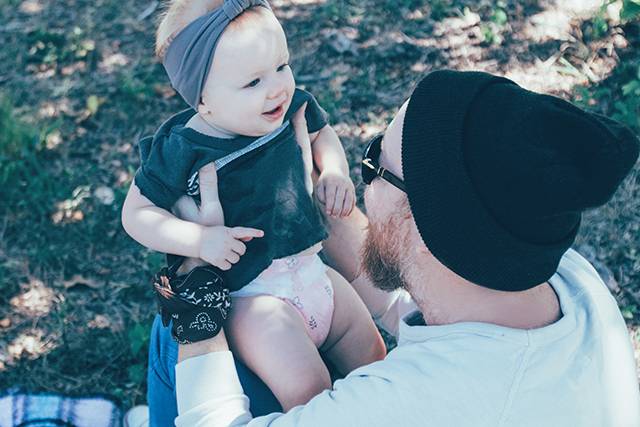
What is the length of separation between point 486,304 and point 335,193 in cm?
87

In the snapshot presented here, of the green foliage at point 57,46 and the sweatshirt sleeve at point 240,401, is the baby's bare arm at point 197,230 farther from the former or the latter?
the green foliage at point 57,46

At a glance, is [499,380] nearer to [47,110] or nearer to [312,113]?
[312,113]

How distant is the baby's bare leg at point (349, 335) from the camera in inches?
97.0

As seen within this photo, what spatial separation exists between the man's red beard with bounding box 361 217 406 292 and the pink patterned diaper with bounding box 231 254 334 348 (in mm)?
365

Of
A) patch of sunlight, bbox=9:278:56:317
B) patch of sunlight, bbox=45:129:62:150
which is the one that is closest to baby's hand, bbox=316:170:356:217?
patch of sunlight, bbox=9:278:56:317

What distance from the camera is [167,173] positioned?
2.27 m

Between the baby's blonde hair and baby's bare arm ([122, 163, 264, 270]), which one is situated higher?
the baby's blonde hair

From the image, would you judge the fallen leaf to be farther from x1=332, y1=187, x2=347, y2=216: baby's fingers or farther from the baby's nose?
the baby's nose

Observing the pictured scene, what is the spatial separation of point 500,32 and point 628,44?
2.54 ft

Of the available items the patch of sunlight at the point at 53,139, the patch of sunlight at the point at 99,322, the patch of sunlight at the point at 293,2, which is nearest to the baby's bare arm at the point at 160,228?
the patch of sunlight at the point at 99,322

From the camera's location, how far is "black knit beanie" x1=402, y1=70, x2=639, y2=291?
1.56 m

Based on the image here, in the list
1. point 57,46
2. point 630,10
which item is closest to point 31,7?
point 57,46

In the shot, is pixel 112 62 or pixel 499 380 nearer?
pixel 499 380

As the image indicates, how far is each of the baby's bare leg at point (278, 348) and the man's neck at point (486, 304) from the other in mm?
475
